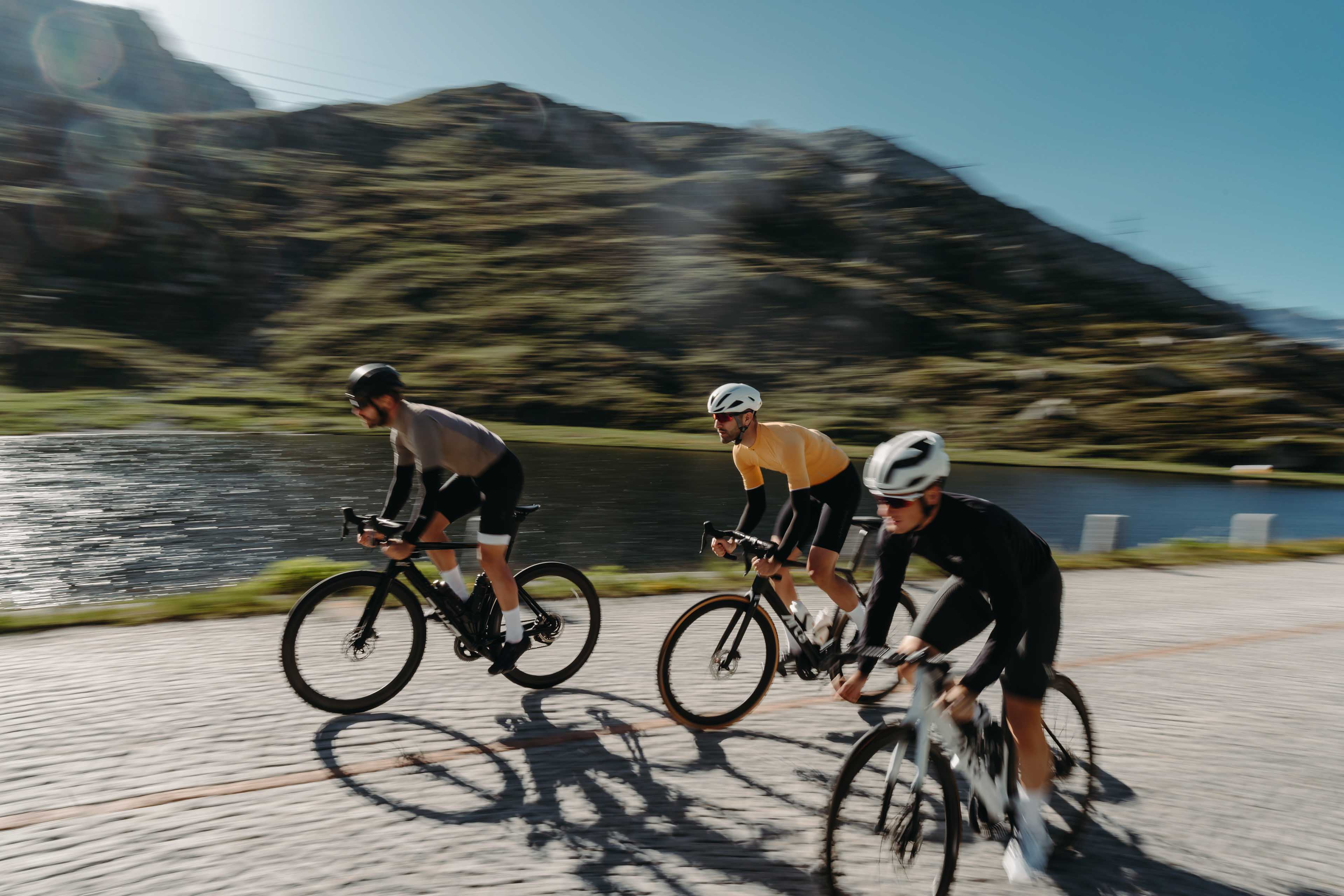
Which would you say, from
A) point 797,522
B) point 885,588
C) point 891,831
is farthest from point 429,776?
point 797,522

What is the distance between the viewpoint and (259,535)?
2323cm

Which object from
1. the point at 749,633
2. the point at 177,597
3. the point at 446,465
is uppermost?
the point at 446,465

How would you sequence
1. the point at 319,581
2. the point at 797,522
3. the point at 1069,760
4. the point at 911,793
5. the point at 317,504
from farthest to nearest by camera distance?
the point at 317,504, the point at 319,581, the point at 797,522, the point at 1069,760, the point at 911,793

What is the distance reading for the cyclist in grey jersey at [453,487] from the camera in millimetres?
4930

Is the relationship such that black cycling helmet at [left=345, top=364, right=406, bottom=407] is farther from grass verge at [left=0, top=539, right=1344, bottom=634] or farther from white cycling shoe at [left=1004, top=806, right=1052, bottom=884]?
white cycling shoe at [left=1004, top=806, right=1052, bottom=884]

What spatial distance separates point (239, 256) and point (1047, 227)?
13891 cm

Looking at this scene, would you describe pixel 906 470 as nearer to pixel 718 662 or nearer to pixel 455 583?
pixel 718 662

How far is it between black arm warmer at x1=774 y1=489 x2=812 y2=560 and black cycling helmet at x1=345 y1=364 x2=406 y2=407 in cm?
225

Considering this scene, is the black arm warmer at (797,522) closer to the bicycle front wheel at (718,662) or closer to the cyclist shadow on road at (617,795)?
the bicycle front wheel at (718,662)

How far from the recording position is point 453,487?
5637 millimetres

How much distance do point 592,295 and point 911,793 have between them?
4678 inches

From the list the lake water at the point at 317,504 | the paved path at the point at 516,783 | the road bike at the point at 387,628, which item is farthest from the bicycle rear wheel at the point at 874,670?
the lake water at the point at 317,504

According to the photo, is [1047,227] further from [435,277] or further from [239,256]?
[239,256]

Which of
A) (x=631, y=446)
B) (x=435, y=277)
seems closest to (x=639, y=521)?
(x=631, y=446)
